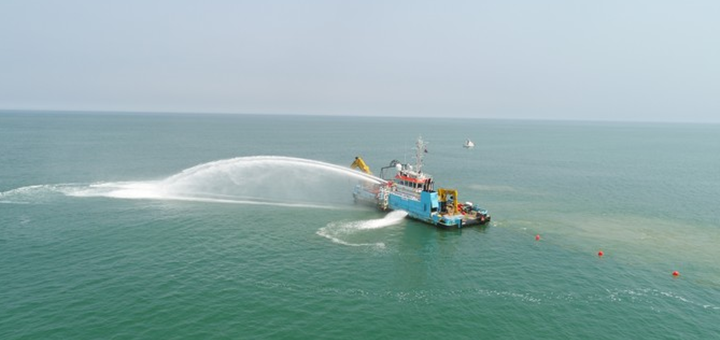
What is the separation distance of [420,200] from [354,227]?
12.5 meters

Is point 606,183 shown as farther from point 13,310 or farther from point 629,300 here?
point 13,310

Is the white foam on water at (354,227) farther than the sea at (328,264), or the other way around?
the white foam on water at (354,227)

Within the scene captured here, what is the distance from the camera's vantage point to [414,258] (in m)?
49.3

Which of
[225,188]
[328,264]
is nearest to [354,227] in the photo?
[328,264]

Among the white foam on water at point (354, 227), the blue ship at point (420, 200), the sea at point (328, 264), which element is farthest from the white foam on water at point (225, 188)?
the white foam on water at point (354, 227)

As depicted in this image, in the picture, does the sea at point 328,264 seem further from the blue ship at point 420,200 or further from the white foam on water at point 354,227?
the blue ship at point 420,200

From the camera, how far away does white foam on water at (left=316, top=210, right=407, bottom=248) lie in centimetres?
5316

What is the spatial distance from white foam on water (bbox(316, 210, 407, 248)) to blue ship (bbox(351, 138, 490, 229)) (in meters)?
2.47

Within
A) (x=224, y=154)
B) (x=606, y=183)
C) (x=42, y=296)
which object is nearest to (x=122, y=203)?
(x=42, y=296)

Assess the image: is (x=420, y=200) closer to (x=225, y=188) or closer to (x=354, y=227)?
(x=354, y=227)

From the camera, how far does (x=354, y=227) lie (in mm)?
59094

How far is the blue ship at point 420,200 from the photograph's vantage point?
62.6 meters

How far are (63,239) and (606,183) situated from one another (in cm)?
11560

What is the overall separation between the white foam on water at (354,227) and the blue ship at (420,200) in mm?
2470
